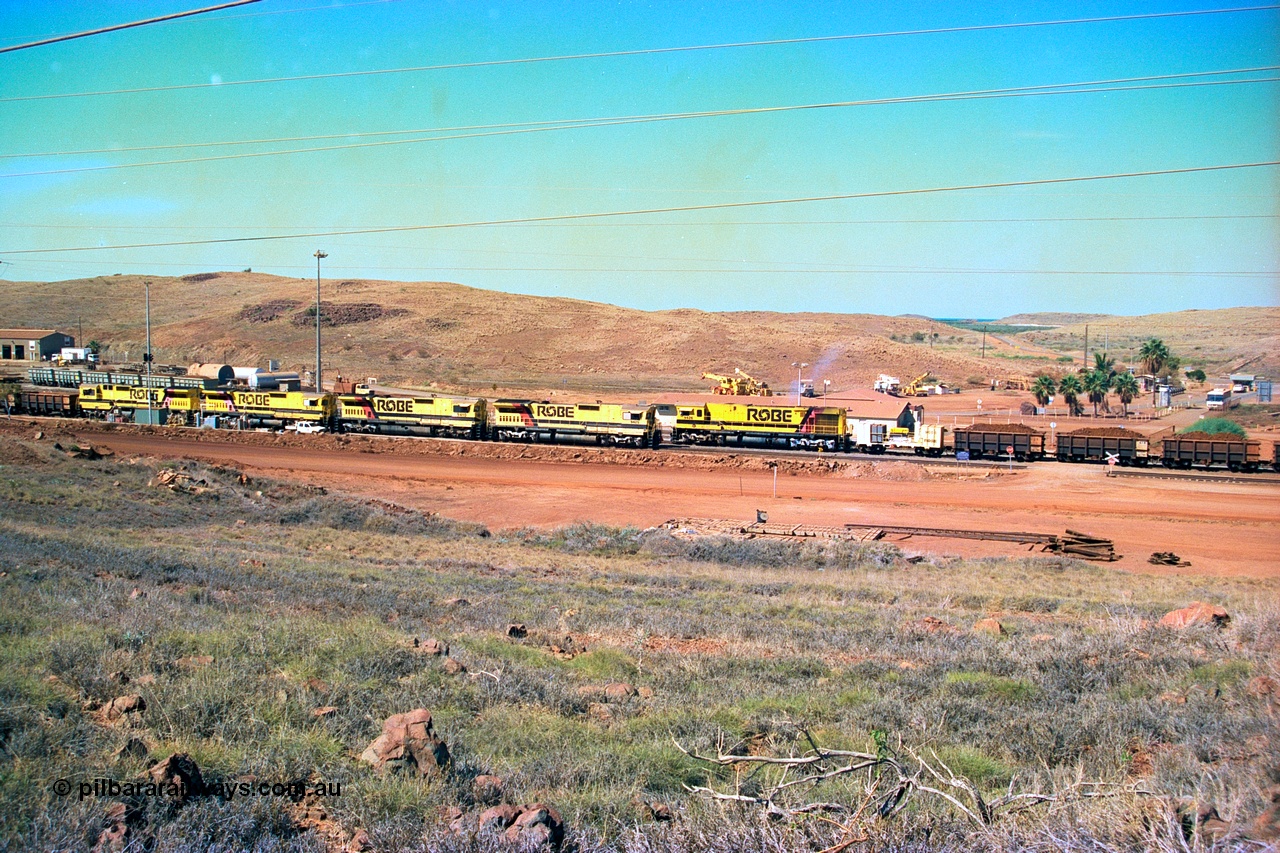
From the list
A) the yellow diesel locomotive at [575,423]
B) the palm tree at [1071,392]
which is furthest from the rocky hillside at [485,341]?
the yellow diesel locomotive at [575,423]

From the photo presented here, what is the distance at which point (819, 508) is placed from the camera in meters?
38.2

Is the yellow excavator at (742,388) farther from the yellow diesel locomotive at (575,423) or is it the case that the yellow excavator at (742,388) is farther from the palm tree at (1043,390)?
the palm tree at (1043,390)

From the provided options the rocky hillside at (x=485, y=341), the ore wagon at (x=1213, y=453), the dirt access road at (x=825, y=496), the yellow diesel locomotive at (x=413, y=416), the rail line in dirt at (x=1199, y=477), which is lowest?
the dirt access road at (x=825, y=496)

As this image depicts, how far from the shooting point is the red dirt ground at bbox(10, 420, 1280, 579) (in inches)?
1248

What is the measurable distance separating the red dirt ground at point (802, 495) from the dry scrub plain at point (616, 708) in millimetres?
15100

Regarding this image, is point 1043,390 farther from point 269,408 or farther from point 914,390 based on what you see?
point 269,408

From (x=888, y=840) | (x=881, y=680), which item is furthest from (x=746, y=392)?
(x=888, y=840)

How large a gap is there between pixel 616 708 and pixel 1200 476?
49088mm

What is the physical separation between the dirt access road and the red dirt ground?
91 millimetres

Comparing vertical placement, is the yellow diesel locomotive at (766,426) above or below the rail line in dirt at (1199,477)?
above

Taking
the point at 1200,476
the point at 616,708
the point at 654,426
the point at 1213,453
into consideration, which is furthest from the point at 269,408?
the point at 1213,453

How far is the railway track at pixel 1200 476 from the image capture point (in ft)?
147

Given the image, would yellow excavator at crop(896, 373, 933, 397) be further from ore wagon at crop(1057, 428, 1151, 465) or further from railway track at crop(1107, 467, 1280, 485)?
railway track at crop(1107, 467, 1280, 485)

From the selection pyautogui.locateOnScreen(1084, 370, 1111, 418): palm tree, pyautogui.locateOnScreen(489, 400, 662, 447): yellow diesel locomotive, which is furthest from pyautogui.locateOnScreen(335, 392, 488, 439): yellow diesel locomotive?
pyautogui.locateOnScreen(1084, 370, 1111, 418): palm tree
